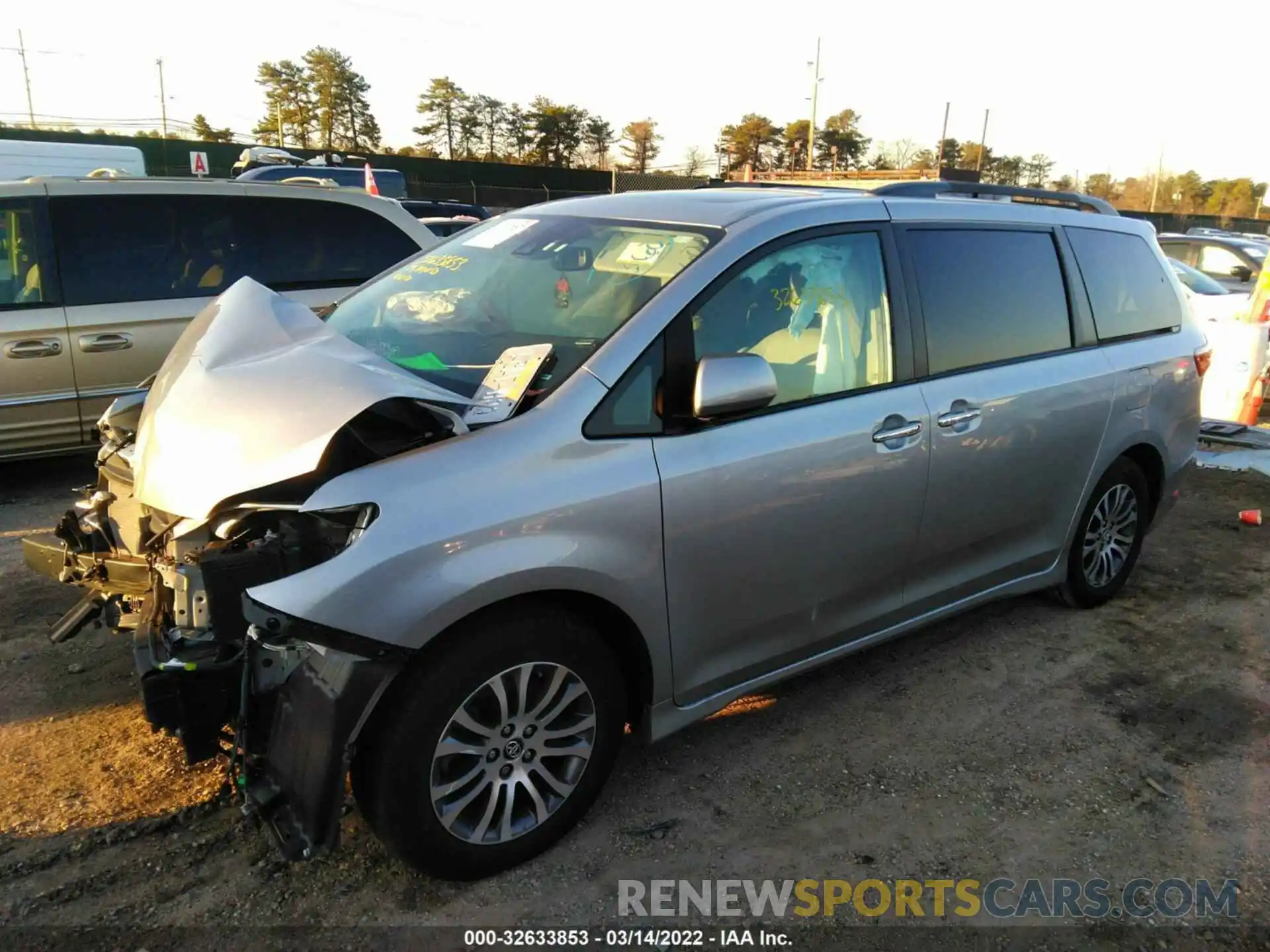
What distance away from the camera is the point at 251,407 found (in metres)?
2.54

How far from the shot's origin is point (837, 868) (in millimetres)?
2766

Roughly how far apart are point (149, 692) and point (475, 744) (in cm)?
83

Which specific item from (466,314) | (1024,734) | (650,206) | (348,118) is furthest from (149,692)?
(348,118)

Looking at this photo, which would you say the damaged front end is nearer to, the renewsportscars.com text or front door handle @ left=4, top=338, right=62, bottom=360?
the renewsportscars.com text

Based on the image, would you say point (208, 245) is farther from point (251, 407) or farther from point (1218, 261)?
point (1218, 261)

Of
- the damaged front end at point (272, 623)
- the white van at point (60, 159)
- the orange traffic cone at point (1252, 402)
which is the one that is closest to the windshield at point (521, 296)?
the damaged front end at point (272, 623)

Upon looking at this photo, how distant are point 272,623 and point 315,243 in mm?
4654

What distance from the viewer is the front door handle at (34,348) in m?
5.28

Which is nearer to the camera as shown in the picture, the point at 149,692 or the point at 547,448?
the point at 149,692

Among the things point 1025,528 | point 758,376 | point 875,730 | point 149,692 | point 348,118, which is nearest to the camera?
point 149,692

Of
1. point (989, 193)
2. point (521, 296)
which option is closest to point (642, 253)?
point (521, 296)

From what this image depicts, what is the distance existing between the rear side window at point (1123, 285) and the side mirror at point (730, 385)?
7.60ft

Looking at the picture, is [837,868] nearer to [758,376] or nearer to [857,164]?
[758,376]

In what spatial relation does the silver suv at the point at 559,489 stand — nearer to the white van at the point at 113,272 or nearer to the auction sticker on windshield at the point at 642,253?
the auction sticker on windshield at the point at 642,253
